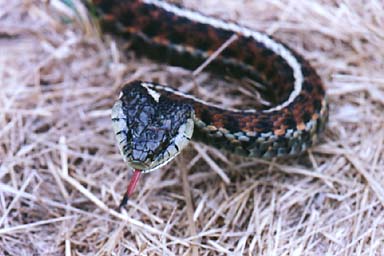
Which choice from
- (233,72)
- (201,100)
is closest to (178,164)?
(201,100)

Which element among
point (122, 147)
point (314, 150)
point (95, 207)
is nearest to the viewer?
point (122, 147)

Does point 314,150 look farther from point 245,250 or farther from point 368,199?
point 245,250

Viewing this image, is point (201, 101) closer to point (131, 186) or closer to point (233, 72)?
point (131, 186)

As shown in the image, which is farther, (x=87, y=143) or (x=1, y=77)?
(x=1, y=77)

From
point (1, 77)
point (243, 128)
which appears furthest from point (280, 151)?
point (1, 77)

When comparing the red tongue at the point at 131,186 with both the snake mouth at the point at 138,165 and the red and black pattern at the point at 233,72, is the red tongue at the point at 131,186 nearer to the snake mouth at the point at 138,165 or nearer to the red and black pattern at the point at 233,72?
the snake mouth at the point at 138,165

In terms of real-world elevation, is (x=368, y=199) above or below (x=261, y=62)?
below

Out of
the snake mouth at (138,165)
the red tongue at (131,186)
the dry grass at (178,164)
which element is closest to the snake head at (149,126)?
the snake mouth at (138,165)
